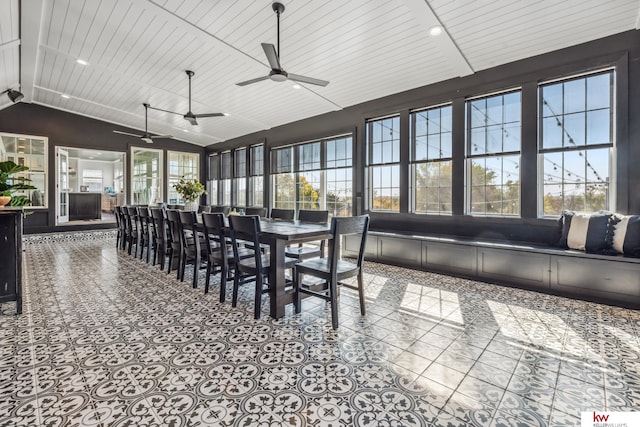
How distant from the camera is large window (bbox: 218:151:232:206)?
31.8 ft

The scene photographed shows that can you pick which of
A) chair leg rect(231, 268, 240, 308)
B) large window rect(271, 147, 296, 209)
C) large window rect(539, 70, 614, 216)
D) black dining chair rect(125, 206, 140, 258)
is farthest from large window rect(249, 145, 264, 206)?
large window rect(539, 70, 614, 216)

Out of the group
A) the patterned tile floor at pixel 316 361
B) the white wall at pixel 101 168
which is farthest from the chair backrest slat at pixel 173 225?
the white wall at pixel 101 168

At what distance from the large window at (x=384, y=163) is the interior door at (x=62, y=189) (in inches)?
332

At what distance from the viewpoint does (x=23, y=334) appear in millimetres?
2514

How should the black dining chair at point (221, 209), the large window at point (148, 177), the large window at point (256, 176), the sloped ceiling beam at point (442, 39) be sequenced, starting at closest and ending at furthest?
1. the sloped ceiling beam at point (442, 39)
2. the black dining chair at point (221, 209)
3. the large window at point (256, 176)
4. the large window at point (148, 177)

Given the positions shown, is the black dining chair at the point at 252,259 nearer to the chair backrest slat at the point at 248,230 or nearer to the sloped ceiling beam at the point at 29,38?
the chair backrest slat at the point at 248,230

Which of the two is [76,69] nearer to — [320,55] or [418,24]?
[320,55]

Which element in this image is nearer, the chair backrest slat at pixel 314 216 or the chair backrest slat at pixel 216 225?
the chair backrest slat at pixel 216 225

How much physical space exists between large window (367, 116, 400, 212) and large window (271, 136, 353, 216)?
1.59 feet

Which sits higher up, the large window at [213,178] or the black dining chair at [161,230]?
→ the large window at [213,178]

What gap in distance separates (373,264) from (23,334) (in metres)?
4.32

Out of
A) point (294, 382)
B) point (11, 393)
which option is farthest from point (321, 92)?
point (11, 393)

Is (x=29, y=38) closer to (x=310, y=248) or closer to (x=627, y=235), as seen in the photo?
(x=310, y=248)

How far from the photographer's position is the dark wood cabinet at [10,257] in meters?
2.97
